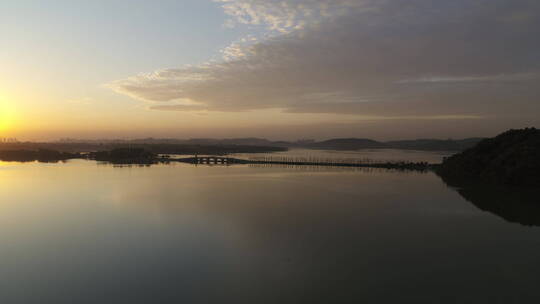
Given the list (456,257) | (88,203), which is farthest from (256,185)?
(456,257)

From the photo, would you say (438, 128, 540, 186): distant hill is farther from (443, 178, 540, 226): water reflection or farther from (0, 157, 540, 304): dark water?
(0, 157, 540, 304): dark water

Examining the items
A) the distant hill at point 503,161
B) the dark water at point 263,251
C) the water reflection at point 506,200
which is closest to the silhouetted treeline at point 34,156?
the dark water at point 263,251

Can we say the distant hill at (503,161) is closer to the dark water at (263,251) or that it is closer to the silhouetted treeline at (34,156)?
the dark water at (263,251)

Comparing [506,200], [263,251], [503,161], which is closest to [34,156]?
[263,251]

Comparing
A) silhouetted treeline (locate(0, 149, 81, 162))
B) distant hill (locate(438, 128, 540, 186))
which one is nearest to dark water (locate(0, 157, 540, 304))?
distant hill (locate(438, 128, 540, 186))

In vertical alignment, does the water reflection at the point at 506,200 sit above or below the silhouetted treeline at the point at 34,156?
below
